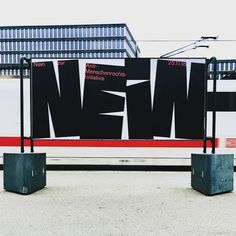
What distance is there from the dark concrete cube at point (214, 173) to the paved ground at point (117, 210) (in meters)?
0.17

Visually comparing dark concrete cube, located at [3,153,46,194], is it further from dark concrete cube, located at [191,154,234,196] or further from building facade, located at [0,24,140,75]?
building facade, located at [0,24,140,75]

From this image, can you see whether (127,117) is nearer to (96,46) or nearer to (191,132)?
(191,132)

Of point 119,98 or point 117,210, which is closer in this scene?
point 117,210

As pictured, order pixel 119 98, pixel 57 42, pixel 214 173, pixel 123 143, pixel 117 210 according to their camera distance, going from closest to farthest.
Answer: pixel 117 210 < pixel 214 173 < pixel 119 98 < pixel 123 143 < pixel 57 42

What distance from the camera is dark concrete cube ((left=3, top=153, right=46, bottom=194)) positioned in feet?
23.0

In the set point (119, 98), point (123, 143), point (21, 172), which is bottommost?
point (21, 172)

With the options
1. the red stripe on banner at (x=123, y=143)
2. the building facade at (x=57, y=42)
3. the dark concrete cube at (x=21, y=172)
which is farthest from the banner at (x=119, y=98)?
the building facade at (x=57, y=42)

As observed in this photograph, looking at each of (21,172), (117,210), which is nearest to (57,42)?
(21,172)

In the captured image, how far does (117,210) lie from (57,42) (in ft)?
329

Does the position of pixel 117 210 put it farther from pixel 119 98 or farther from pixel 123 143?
pixel 119 98

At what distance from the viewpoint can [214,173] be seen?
A: 271 inches

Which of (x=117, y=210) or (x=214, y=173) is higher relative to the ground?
(x=214, y=173)

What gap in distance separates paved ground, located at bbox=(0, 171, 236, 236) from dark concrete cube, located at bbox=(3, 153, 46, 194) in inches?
6.5

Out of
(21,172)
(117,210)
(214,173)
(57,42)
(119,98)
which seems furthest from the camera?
(57,42)
